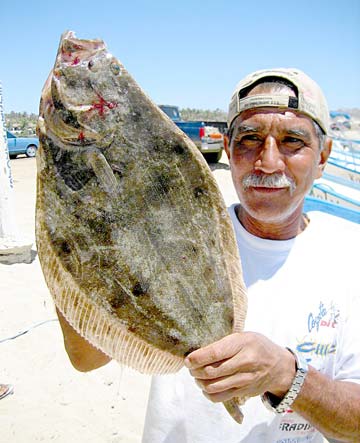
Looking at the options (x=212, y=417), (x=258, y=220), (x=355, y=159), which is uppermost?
(x=258, y=220)

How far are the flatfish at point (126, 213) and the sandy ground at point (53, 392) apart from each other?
2501 millimetres

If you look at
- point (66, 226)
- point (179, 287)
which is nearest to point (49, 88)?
point (66, 226)

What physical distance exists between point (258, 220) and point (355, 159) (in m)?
18.9

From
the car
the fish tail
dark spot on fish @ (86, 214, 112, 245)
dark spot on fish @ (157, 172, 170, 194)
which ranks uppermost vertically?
dark spot on fish @ (157, 172, 170, 194)

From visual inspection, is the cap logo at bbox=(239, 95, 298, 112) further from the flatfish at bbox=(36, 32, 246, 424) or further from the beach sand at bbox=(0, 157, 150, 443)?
the beach sand at bbox=(0, 157, 150, 443)

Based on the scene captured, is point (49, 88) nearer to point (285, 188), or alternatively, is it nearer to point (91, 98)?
point (91, 98)

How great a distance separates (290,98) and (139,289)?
40.2 inches

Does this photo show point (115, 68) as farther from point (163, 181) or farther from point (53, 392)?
point (53, 392)

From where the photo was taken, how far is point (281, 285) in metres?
1.88

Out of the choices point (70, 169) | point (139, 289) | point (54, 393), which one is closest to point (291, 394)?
point (139, 289)

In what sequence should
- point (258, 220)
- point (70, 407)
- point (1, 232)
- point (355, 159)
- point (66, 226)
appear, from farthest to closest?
point (355, 159)
point (1, 232)
point (70, 407)
point (258, 220)
point (66, 226)

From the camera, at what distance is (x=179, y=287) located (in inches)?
58.1

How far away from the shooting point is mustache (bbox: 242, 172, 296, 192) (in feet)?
5.75

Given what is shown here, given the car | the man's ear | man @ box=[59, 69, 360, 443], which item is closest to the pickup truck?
the car
